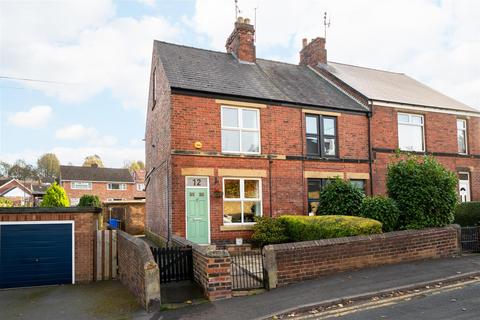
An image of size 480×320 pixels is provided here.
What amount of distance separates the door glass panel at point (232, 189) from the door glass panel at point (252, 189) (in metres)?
0.38

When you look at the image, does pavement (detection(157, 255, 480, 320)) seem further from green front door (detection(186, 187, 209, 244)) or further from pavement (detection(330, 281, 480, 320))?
green front door (detection(186, 187, 209, 244))

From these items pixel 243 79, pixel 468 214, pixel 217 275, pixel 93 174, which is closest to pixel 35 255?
pixel 217 275

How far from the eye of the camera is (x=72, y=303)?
8.73 metres

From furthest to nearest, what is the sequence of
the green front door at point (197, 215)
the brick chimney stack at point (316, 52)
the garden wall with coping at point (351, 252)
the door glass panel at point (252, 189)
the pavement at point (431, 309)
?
the brick chimney stack at point (316, 52)
the door glass panel at point (252, 189)
the green front door at point (197, 215)
the garden wall with coping at point (351, 252)
the pavement at point (431, 309)

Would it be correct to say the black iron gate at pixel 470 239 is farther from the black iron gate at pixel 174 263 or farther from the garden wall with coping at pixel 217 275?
the black iron gate at pixel 174 263

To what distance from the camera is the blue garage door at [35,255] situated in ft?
35.6

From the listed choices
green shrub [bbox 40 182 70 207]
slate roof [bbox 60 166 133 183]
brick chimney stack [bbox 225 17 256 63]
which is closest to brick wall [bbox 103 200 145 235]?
green shrub [bbox 40 182 70 207]

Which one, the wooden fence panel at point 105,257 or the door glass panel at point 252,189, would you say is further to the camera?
the door glass panel at point 252,189

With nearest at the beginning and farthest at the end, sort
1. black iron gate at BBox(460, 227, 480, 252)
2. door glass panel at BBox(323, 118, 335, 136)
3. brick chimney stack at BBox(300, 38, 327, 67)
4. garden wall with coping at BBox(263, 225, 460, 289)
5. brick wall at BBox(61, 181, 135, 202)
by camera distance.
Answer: garden wall with coping at BBox(263, 225, 460, 289) < black iron gate at BBox(460, 227, 480, 252) < door glass panel at BBox(323, 118, 335, 136) < brick chimney stack at BBox(300, 38, 327, 67) < brick wall at BBox(61, 181, 135, 202)

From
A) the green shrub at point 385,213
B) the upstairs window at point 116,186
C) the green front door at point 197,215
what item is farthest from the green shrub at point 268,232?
the upstairs window at point 116,186

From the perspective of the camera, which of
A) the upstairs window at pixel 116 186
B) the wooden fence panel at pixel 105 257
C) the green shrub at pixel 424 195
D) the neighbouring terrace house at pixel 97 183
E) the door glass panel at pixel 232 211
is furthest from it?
the upstairs window at pixel 116 186

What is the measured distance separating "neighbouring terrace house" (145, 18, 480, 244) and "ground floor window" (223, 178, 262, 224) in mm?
39

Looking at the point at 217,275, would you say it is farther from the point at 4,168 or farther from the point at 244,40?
the point at 4,168

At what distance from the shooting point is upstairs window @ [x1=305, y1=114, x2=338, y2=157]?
1595 cm
